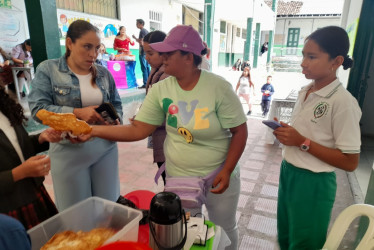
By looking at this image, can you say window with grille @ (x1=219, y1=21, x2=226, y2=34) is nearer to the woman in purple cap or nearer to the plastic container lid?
the woman in purple cap

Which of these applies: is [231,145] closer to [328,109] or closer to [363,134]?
[328,109]

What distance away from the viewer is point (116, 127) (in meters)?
1.48

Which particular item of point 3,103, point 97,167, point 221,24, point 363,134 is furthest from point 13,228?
point 221,24

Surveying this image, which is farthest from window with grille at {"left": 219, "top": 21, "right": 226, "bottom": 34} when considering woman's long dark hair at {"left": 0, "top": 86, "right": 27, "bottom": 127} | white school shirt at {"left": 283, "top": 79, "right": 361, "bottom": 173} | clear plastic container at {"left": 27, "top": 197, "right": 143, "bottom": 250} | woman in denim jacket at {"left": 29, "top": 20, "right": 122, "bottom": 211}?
clear plastic container at {"left": 27, "top": 197, "right": 143, "bottom": 250}

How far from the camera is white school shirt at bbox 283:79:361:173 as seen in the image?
127 cm

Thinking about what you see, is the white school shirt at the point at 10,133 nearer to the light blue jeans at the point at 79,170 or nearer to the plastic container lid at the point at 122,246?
the light blue jeans at the point at 79,170

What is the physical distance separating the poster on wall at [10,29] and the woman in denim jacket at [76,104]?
19.7 feet

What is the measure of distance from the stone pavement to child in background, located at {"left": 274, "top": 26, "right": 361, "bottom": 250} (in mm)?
820

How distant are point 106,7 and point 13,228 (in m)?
9.34

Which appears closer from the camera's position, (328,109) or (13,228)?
(13,228)

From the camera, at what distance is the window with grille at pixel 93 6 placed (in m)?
7.29

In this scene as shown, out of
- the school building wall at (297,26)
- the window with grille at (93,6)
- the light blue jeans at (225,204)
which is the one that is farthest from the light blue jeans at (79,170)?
the school building wall at (297,26)

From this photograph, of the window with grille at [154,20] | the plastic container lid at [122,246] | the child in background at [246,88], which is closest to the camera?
the plastic container lid at [122,246]

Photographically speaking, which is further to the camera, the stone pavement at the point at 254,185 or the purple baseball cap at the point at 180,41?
the stone pavement at the point at 254,185
